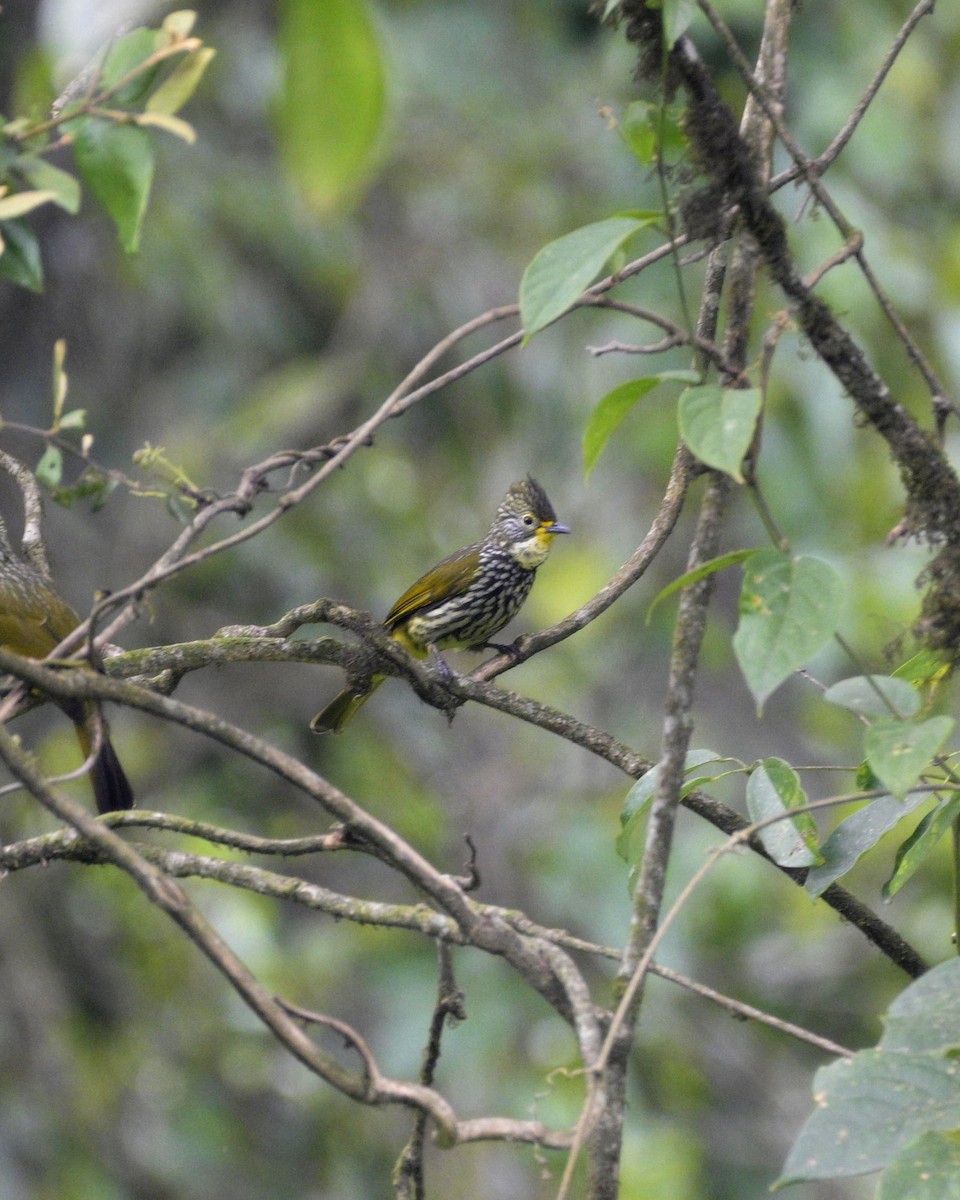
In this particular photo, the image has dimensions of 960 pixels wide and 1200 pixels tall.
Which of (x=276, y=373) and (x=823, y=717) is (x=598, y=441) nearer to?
(x=823, y=717)

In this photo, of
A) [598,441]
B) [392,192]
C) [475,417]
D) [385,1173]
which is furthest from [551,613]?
[598,441]

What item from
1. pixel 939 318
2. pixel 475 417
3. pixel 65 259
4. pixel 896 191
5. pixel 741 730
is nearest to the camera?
pixel 939 318

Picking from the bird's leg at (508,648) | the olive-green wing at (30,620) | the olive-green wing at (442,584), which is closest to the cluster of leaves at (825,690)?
the bird's leg at (508,648)

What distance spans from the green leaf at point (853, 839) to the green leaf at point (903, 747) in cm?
41

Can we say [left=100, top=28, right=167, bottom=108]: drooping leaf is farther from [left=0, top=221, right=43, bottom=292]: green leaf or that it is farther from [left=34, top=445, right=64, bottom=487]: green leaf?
[left=34, top=445, right=64, bottom=487]: green leaf

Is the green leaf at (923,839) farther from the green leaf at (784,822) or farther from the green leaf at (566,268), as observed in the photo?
the green leaf at (566,268)

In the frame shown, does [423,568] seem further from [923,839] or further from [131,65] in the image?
[131,65]

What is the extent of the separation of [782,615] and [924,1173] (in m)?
0.57

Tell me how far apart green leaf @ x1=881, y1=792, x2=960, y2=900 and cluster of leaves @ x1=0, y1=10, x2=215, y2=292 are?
48.2 inches

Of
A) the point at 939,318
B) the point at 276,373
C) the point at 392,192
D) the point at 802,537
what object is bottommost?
the point at 802,537

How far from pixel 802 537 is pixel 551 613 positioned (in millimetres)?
2436

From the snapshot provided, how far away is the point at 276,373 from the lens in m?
8.03

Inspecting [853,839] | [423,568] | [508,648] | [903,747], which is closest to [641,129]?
[903,747]

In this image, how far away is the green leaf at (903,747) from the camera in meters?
1.49
